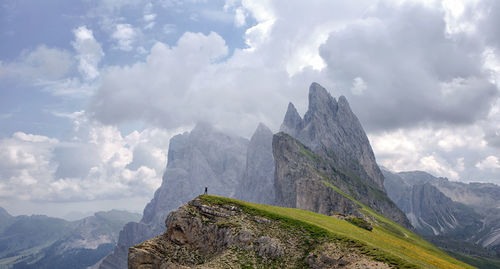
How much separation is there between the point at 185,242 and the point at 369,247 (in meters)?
35.2

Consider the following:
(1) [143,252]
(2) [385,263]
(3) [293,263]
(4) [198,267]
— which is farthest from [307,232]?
(1) [143,252]

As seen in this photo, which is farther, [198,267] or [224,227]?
[224,227]

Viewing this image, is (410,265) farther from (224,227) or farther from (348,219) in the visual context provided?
(348,219)

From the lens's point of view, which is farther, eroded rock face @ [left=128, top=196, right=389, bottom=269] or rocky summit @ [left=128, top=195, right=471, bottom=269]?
eroded rock face @ [left=128, top=196, right=389, bottom=269]

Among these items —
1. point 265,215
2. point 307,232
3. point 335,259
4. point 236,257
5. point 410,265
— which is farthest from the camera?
point 265,215

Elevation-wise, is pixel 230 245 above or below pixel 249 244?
below

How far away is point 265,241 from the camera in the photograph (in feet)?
211

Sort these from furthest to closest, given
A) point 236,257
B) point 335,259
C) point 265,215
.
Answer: point 265,215 → point 236,257 → point 335,259

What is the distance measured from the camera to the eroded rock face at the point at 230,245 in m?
59.7

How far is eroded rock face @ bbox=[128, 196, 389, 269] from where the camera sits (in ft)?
196

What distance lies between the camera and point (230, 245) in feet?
212

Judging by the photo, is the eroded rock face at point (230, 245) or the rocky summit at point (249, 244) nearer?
the rocky summit at point (249, 244)

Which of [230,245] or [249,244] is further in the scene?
[230,245]

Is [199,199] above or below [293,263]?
above
